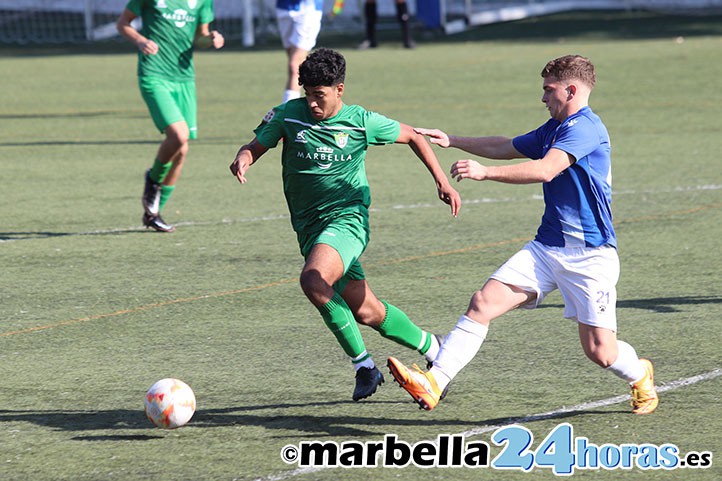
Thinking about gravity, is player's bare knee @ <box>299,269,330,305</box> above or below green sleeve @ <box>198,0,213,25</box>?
below

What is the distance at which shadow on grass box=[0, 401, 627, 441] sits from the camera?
6.07 meters

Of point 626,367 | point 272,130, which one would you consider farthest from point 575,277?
point 272,130

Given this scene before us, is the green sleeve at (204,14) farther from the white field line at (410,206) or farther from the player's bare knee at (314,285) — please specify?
the player's bare knee at (314,285)

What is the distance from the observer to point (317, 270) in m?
6.33

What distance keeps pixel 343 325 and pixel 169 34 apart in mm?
5880

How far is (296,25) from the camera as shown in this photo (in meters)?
16.3

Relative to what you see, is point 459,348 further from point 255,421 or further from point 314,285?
point 255,421

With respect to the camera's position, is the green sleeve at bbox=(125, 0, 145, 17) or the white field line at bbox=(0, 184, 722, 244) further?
the green sleeve at bbox=(125, 0, 145, 17)

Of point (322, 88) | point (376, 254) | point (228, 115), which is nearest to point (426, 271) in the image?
point (376, 254)

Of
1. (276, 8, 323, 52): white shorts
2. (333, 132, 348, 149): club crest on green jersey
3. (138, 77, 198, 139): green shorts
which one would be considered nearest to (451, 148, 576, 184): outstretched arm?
(333, 132, 348, 149): club crest on green jersey

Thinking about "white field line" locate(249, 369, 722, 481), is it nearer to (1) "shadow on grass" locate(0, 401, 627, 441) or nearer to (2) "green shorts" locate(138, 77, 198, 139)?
(1) "shadow on grass" locate(0, 401, 627, 441)

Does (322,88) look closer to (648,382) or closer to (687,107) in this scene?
(648,382)

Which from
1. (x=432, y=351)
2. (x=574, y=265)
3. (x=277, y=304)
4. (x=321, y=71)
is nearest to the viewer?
(x=574, y=265)

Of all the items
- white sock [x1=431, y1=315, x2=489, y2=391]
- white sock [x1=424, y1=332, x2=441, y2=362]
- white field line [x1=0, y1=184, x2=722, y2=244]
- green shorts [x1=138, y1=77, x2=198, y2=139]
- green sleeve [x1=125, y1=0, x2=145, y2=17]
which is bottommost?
white field line [x1=0, y1=184, x2=722, y2=244]
